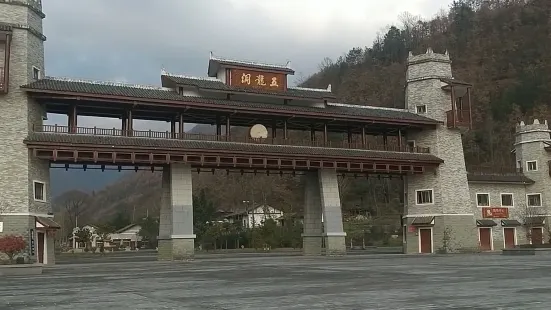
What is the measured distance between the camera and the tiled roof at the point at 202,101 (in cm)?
3481

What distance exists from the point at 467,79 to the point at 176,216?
207 ft

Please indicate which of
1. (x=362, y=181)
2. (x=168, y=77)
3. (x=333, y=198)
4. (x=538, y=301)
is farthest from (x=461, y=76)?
(x=538, y=301)

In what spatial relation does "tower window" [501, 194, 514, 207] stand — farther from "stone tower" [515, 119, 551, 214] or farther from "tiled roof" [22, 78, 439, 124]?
"tiled roof" [22, 78, 439, 124]

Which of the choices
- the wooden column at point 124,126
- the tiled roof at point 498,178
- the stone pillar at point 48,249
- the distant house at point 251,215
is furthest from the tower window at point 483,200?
the distant house at point 251,215

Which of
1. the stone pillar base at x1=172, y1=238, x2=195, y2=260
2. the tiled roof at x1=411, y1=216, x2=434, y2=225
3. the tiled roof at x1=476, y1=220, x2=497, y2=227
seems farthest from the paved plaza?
the tiled roof at x1=476, y1=220, x2=497, y2=227

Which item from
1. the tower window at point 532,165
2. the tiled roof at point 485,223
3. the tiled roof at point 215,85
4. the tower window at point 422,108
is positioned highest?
the tiled roof at point 215,85

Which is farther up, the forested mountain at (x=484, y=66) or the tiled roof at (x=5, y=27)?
the forested mountain at (x=484, y=66)

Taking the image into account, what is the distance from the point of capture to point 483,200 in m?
46.6

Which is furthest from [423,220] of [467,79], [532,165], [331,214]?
[467,79]

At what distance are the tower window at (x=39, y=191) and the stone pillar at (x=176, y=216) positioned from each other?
7296 millimetres

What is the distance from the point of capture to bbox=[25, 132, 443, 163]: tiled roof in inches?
1339

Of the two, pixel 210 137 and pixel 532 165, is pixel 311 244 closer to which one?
pixel 210 137

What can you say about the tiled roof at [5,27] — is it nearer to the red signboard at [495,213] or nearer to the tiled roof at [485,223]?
the tiled roof at [485,223]

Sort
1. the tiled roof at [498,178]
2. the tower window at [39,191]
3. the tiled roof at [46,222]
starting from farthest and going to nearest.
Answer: the tiled roof at [498,178]
the tower window at [39,191]
the tiled roof at [46,222]
